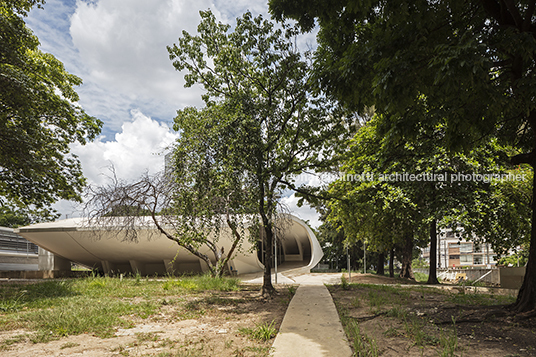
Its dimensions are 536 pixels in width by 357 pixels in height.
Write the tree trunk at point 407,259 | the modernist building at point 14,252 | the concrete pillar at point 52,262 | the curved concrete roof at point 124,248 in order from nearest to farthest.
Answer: the tree trunk at point 407,259 → the curved concrete roof at point 124,248 → the concrete pillar at point 52,262 → the modernist building at point 14,252

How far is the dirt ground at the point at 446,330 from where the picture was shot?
4.50 metres

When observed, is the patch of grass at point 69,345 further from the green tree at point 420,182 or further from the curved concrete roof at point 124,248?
the curved concrete roof at point 124,248

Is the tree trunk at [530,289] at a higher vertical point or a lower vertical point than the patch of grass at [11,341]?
higher

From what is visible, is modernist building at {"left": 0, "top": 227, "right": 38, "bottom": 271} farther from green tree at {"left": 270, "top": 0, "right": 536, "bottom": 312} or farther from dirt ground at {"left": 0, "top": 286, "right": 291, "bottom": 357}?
green tree at {"left": 270, "top": 0, "right": 536, "bottom": 312}

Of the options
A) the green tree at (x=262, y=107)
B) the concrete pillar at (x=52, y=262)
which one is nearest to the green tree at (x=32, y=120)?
the green tree at (x=262, y=107)

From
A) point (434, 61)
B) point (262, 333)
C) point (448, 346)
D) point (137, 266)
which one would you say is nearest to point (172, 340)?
Answer: point (262, 333)

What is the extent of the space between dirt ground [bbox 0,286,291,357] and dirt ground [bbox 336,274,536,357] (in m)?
1.76

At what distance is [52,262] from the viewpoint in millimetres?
33062

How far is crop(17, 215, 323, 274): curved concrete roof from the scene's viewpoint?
81.0 ft

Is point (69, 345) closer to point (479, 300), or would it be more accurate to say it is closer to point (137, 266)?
point (479, 300)

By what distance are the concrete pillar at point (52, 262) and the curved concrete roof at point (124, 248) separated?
1.85 meters

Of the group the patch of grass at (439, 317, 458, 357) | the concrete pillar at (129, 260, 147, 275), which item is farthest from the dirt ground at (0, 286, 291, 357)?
the concrete pillar at (129, 260, 147, 275)

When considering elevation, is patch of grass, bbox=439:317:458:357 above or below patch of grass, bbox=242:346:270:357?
above

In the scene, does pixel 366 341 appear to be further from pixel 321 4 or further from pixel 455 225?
pixel 455 225
